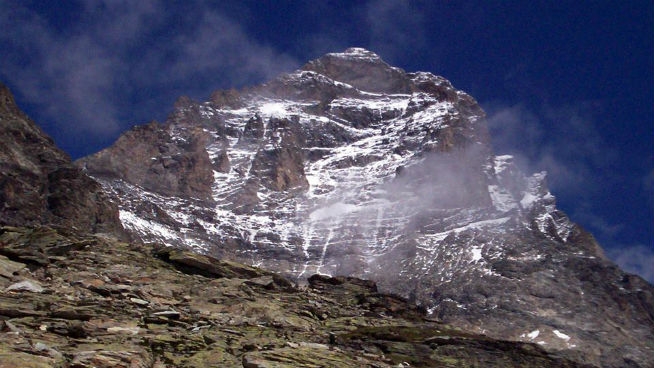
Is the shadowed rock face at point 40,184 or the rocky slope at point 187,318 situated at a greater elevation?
the shadowed rock face at point 40,184

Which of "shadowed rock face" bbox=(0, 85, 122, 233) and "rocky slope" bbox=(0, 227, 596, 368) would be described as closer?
"rocky slope" bbox=(0, 227, 596, 368)

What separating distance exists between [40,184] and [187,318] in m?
162

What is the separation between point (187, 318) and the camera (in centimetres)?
2748

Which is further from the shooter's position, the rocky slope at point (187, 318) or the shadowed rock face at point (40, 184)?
the shadowed rock face at point (40, 184)

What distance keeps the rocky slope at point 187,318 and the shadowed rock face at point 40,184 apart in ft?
422

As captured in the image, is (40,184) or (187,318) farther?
(40,184)

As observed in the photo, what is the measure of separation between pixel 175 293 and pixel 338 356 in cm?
816

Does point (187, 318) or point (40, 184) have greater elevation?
point (40, 184)

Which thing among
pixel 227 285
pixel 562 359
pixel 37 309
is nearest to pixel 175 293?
pixel 227 285

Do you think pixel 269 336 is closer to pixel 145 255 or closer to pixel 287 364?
pixel 287 364

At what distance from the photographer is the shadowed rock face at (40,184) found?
163 meters

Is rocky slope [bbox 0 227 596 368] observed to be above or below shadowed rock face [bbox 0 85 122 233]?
below

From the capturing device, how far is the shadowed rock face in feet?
536

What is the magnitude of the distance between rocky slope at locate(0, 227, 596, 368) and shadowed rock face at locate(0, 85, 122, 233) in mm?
128767
